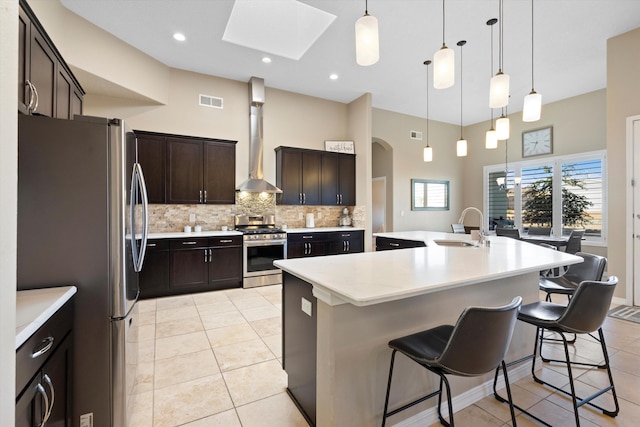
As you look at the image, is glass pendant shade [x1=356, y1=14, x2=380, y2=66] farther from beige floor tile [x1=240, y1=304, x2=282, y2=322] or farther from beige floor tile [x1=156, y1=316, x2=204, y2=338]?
beige floor tile [x1=156, y1=316, x2=204, y2=338]

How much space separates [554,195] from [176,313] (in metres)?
7.64

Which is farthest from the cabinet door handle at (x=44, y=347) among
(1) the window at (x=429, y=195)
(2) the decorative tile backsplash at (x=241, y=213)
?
(1) the window at (x=429, y=195)

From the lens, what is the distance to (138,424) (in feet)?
5.86

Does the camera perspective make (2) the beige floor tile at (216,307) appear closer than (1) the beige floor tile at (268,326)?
No

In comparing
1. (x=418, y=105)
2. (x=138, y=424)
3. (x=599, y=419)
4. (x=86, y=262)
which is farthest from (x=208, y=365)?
(x=418, y=105)

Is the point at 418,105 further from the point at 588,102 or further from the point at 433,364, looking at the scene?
the point at 433,364

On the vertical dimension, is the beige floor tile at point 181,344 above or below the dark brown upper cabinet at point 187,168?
Answer: below

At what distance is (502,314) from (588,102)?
6.95m

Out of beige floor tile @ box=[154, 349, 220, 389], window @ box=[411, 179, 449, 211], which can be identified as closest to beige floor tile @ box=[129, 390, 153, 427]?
beige floor tile @ box=[154, 349, 220, 389]

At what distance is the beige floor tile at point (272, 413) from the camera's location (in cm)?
179

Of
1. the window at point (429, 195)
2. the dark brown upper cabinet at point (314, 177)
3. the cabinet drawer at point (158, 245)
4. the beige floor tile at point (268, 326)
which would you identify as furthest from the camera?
the window at point (429, 195)

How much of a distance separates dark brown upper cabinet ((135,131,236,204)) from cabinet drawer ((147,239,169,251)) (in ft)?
2.26

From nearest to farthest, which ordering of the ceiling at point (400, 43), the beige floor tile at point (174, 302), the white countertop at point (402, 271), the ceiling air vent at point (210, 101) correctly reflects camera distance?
1. the white countertop at point (402, 271)
2. the ceiling at point (400, 43)
3. the beige floor tile at point (174, 302)
4. the ceiling air vent at point (210, 101)

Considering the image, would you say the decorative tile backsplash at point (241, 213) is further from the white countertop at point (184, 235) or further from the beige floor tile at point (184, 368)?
the beige floor tile at point (184, 368)
